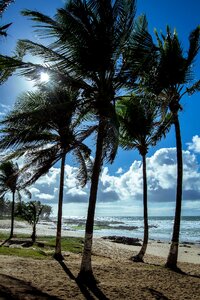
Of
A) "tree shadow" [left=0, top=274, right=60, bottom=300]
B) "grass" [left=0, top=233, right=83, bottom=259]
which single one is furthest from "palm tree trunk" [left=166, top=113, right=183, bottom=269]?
"tree shadow" [left=0, top=274, right=60, bottom=300]

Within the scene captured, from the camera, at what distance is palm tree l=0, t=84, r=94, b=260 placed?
10.2m

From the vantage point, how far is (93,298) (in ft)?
25.9

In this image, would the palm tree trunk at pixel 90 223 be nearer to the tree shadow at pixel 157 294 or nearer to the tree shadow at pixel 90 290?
the tree shadow at pixel 90 290

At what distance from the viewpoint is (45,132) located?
15469mm

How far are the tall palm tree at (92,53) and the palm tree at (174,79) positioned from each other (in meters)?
1.84

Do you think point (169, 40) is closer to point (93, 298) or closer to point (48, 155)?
point (48, 155)

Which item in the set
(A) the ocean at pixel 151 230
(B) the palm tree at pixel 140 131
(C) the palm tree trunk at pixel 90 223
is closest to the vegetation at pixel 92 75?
(C) the palm tree trunk at pixel 90 223

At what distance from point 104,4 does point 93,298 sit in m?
8.75

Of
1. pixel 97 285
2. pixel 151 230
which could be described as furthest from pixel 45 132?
pixel 151 230

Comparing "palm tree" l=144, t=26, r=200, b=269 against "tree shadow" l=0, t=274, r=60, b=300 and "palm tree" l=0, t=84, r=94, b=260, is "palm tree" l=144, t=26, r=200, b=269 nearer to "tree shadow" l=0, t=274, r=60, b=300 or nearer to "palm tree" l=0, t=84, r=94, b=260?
"palm tree" l=0, t=84, r=94, b=260

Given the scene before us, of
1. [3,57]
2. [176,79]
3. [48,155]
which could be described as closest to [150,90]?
[176,79]

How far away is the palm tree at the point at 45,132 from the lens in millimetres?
10164

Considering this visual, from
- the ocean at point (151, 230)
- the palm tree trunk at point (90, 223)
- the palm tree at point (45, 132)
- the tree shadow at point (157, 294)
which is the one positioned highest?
the palm tree at point (45, 132)

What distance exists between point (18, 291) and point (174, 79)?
926 centimetres
